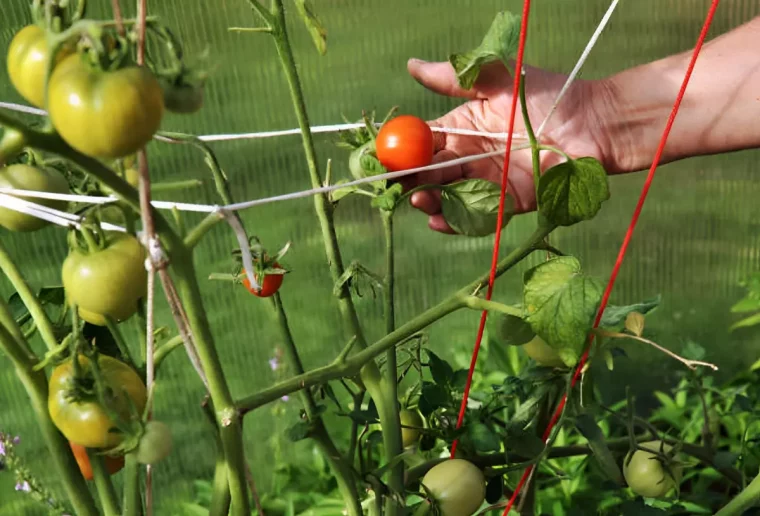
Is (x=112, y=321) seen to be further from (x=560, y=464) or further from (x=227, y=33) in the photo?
(x=560, y=464)

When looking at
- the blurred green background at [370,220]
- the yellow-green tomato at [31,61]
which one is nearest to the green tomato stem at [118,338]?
the yellow-green tomato at [31,61]

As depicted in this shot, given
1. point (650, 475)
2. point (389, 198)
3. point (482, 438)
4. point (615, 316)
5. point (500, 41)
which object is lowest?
point (650, 475)

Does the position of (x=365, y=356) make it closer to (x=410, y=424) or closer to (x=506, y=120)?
(x=410, y=424)

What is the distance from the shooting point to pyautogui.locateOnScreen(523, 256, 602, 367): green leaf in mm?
493

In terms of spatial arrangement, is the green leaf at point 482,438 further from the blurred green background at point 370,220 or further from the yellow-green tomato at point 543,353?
the blurred green background at point 370,220

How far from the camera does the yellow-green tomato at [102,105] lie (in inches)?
12.5

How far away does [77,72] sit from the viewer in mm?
322

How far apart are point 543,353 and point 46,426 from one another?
0.42 metres

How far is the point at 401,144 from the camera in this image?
0.62 meters

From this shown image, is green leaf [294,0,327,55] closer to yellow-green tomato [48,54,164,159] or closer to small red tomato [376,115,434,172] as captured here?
small red tomato [376,115,434,172]

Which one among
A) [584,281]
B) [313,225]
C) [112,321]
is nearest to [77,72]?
[112,321]

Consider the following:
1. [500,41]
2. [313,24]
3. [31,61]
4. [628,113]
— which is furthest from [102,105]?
[628,113]

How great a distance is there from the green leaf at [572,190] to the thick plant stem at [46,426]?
0.38m

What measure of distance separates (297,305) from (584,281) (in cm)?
95
